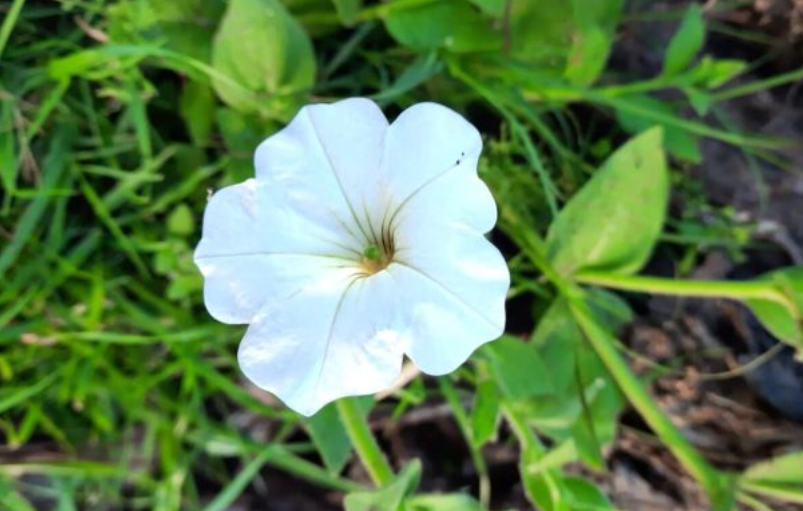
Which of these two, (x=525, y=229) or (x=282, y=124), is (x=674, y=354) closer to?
(x=525, y=229)

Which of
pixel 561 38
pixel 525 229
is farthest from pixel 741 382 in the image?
pixel 561 38

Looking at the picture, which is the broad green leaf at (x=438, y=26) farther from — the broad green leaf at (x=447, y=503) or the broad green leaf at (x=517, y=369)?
the broad green leaf at (x=447, y=503)

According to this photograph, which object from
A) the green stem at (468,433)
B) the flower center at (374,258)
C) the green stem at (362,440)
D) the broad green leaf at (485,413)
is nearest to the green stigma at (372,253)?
the flower center at (374,258)

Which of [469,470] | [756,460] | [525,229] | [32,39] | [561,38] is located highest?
[561,38]

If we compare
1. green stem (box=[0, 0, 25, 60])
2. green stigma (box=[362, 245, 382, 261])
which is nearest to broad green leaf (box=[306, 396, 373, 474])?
green stigma (box=[362, 245, 382, 261])

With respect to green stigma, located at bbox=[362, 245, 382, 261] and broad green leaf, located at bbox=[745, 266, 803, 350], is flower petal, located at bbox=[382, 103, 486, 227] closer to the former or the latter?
green stigma, located at bbox=[362, 245, 382, 261]

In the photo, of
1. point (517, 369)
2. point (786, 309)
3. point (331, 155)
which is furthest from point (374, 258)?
point (786, 309)
